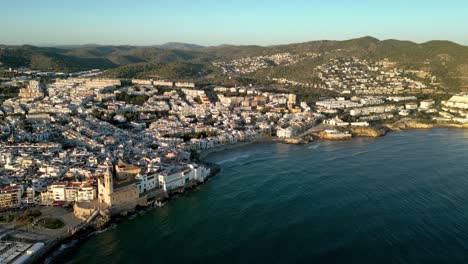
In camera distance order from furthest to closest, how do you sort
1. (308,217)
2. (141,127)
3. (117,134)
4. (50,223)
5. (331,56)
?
(331,56)
(141,127)
(117,134)
(308,217)
(50,223)

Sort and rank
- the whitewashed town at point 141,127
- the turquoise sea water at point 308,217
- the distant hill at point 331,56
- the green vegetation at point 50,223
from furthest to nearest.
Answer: the distant hill at point 331,56, the whitewashed town at point 141,127, the green vegetation at point 50,223, the turquoise sea water at point 308,217

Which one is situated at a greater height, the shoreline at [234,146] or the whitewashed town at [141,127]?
the whitewashed town at [141,127]

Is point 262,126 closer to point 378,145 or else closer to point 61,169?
point 378,145

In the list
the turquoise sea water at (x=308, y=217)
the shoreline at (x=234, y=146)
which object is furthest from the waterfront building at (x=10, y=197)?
the shoreline at (x=234, y=146)

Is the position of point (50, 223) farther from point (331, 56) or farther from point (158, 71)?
point (331, 56)

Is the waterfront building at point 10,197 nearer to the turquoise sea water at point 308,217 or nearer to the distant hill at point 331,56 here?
the turquoise sea water at point 308,217

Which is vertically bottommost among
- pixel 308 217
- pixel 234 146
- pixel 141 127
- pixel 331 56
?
pixel 308 217

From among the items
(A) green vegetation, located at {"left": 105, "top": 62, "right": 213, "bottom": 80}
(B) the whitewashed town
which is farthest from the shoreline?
(A) green vegetation, located at {"left": 105, "top": 62, "right": 213, "bottom": 80}

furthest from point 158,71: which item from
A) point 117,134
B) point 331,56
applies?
point 117,134
